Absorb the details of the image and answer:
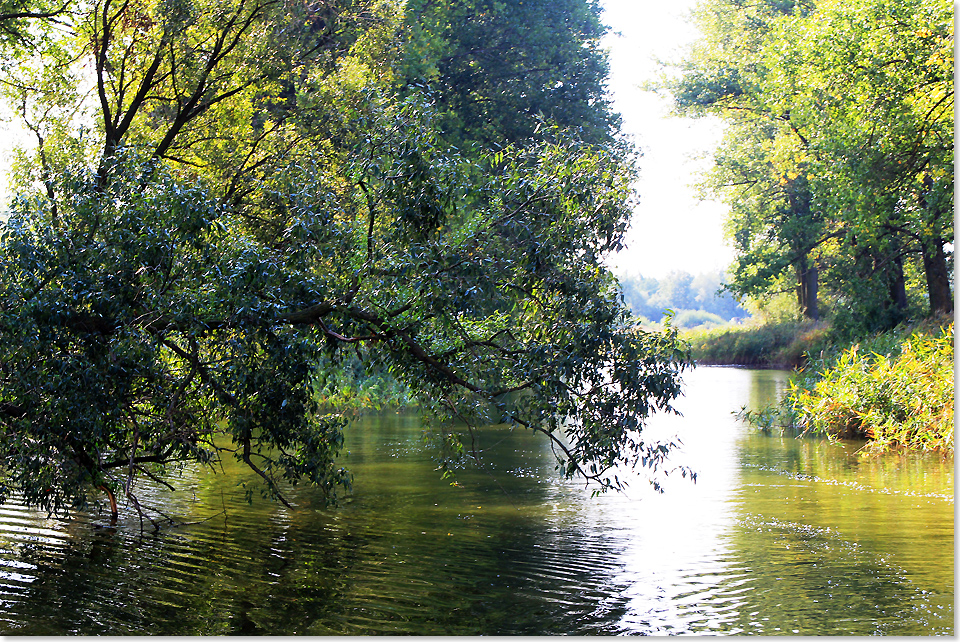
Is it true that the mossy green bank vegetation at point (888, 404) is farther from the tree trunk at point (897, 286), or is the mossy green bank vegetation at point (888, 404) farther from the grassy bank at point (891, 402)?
the tree trunk at point (897, 286)

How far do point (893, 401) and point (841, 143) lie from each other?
906cm

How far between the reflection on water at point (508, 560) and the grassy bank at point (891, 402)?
5.82 ft

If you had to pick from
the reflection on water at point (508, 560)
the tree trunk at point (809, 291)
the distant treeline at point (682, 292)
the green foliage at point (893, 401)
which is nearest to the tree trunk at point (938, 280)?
the green foliage at point (893, 401)

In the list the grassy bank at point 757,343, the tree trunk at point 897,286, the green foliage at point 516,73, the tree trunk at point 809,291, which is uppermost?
the green foliage at point 516,73

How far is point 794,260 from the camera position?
3422cm

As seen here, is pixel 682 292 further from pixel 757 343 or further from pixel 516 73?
pixel 516 73

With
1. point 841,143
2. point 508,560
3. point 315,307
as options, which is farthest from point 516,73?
point 508,560

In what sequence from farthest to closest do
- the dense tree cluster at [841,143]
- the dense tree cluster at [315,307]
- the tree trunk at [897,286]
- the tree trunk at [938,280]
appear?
1. the tree trunk at [897,286]
2. the tree trunk at [938,280]
3. the dense tree cluster at [841,143]
4. the dense tree cluster at [315,307]

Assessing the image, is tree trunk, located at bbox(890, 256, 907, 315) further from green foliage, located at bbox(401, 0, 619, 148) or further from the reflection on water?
the reflection on water

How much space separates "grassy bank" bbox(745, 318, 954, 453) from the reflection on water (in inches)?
69.9

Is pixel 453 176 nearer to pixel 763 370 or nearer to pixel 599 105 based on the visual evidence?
pixel 599 105

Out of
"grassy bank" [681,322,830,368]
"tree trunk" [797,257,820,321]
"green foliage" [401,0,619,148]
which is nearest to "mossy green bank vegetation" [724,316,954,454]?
"green foliage" [401,0,619,148]

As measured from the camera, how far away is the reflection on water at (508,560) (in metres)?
6.92

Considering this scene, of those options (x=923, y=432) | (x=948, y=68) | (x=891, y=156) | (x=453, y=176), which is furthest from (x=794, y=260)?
(x=453, y=176)
